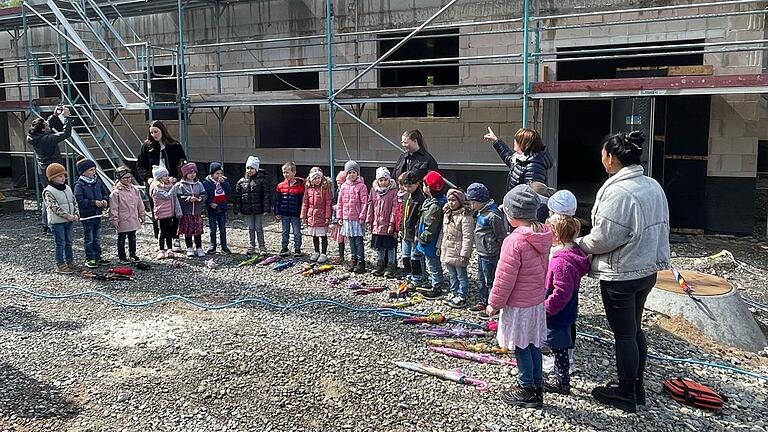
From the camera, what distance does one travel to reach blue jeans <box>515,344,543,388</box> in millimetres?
Result: 3988

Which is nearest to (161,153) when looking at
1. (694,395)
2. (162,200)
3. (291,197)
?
(162,200)

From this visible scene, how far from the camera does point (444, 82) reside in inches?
428

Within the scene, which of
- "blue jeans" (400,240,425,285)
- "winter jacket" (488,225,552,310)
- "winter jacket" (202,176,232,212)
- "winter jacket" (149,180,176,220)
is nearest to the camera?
"winter jacket" (488,225,552,310)

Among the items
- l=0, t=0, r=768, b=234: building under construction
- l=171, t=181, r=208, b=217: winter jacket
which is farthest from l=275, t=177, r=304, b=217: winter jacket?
l=0, t=0, r=768, b=234: building under construction

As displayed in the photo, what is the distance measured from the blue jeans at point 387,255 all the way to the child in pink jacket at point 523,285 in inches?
126

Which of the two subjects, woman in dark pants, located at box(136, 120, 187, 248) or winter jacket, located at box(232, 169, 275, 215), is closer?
winter jacket, located at box(232, 169, 275, 215)

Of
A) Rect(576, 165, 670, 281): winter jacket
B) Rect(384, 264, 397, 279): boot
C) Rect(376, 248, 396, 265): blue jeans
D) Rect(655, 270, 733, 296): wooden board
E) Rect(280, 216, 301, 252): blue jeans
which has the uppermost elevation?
Rect(576, 165, 670, 281): winter jacket

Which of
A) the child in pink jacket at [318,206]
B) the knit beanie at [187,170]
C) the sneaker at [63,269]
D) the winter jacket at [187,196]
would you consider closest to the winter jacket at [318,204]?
the child in pink jacket at [318,206]

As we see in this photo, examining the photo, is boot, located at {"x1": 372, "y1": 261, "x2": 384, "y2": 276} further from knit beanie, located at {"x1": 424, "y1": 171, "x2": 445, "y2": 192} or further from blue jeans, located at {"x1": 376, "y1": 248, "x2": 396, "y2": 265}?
knit beanie, located at {"x1": 424, "y1": 171, "x2": 445, "y2": 192}

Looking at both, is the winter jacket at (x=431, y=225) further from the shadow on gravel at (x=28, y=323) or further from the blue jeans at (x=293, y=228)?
the shadow on gravel at (x=28, y=323)

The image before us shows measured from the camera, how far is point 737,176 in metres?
8.92

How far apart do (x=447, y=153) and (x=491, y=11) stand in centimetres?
230

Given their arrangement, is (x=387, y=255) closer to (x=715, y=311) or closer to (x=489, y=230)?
(x=489, y=230)

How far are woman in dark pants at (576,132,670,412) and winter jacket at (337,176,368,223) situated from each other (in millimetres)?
3651
